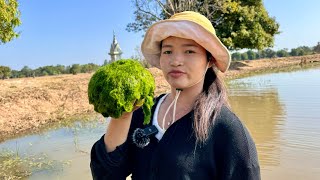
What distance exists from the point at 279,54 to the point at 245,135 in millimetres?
68950

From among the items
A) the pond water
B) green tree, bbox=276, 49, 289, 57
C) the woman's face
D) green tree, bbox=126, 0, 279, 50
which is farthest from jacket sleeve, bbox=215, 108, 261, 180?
green tree, bbox=276, 49, 289, 57

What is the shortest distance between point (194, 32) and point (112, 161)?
2.39 feet

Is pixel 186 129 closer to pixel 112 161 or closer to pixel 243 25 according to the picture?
pixel 112 161

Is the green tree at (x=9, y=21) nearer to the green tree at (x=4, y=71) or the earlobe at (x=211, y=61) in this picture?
the earlobe at (x=211, y=61)

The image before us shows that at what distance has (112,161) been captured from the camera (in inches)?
65.5

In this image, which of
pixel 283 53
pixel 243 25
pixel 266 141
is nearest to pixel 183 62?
pixel 266 141

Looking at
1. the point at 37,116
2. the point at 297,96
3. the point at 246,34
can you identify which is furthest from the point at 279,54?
the point at 37,116

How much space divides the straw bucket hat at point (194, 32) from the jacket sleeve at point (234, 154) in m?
0.39

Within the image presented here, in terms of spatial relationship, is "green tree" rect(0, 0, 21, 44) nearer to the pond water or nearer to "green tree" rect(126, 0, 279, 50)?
the pond water

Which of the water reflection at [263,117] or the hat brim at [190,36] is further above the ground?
the hat brim at [190,36]

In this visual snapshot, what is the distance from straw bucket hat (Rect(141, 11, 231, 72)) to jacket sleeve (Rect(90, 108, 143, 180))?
551 millimetres

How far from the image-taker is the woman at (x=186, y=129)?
162cm

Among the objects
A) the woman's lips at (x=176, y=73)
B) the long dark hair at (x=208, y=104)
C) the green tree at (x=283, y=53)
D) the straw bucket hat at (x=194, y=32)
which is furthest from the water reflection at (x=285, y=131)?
the green tree at (x=283, y=53)

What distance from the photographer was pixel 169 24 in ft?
5.81
